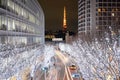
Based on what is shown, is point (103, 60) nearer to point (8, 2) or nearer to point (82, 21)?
point (8, 2)

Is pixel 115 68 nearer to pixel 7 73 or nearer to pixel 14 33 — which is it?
pixel 7 73

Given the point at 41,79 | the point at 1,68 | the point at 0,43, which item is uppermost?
the point at 0,43

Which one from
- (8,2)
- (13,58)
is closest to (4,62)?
(13,58)

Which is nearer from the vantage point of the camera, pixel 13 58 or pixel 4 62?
pixel 4 62

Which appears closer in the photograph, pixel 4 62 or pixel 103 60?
pixel 103 60

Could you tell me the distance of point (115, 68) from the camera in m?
26.1

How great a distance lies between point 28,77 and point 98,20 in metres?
91.7

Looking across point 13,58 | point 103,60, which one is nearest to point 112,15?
point 13,58

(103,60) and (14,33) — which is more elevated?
(14,33)

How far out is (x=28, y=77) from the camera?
1993 inches

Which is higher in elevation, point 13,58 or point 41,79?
point 13,58

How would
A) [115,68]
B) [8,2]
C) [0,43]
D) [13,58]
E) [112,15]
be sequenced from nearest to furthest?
[115,68] → [0,43] → [13,58] → [8,2] → [112,15]

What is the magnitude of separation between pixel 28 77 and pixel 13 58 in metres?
9.79

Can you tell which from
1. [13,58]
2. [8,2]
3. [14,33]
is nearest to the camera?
[13,58]
